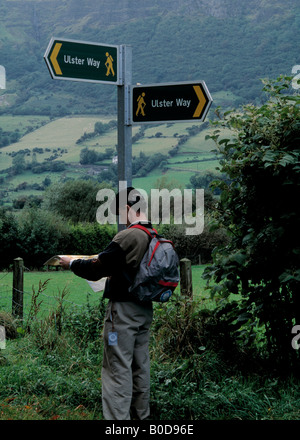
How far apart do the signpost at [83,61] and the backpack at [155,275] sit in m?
2.41

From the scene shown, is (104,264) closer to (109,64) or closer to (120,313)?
(120,313)

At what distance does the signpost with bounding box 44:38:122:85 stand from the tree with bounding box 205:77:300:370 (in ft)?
4.57

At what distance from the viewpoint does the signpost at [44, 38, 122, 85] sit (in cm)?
648

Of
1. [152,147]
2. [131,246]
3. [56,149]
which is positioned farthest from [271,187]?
[56,149]

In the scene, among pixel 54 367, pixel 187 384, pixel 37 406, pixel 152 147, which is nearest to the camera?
pixel 37 406

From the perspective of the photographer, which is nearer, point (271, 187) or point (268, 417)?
point (268, 417)

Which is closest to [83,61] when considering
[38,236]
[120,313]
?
[120,313]

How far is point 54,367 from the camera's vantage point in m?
6.43

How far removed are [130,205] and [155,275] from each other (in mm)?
712

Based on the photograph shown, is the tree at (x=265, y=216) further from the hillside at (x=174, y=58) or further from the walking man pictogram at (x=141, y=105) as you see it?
the hillside at (x=174, y=58)

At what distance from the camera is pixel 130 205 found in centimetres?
535
